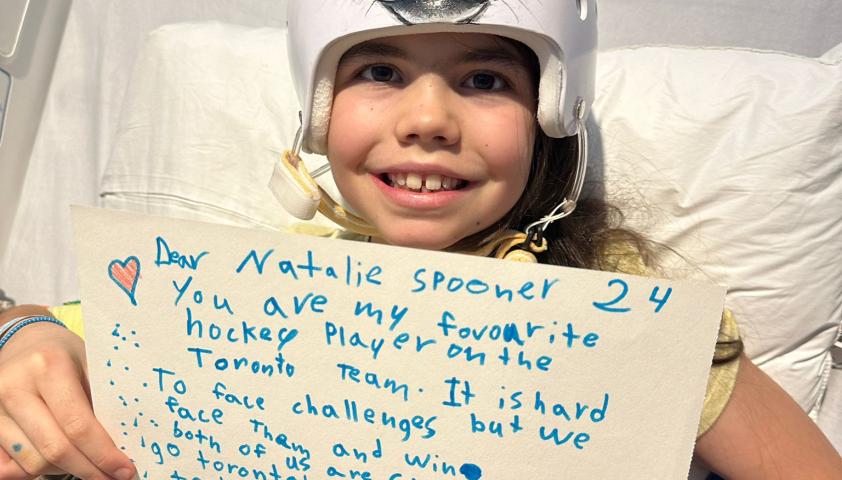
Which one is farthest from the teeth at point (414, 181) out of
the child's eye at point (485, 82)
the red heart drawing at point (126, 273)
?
the red heart drawing at point (126, 273)

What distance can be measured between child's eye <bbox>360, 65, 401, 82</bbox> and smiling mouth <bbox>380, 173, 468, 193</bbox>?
0.09 metres

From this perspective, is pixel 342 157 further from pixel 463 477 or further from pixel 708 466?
pixel 708 466

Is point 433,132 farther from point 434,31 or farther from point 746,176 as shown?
point 746,176

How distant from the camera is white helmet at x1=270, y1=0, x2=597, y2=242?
2.02 feet

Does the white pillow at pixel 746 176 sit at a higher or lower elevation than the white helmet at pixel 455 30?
lower

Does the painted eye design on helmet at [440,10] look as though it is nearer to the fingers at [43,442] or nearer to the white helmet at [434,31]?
the white helmet at [434,31]

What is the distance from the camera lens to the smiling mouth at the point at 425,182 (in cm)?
67

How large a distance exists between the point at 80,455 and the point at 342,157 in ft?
1.21

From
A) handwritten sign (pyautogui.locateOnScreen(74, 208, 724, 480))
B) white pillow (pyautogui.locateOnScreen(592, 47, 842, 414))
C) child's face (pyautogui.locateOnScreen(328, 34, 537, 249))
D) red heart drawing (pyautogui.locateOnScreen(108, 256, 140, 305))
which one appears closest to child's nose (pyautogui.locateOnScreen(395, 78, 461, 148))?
child's face (pyautogui.locateOnScreen(328, 34, 537, 249))

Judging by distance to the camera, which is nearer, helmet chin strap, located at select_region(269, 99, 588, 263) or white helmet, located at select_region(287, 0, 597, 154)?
white helmet, located at select_region(287, 0, 597, 154)

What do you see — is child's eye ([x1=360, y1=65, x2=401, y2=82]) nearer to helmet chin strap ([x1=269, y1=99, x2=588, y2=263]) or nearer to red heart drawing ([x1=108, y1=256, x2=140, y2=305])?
helmet chin strap ([x1=269, y1=99, x2=588, y2=263])

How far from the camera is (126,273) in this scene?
2.02 ft

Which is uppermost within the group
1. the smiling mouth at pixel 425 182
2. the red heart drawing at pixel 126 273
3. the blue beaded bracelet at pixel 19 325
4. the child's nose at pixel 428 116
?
the child's nose at pixel 428 116

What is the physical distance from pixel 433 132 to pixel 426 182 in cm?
6
